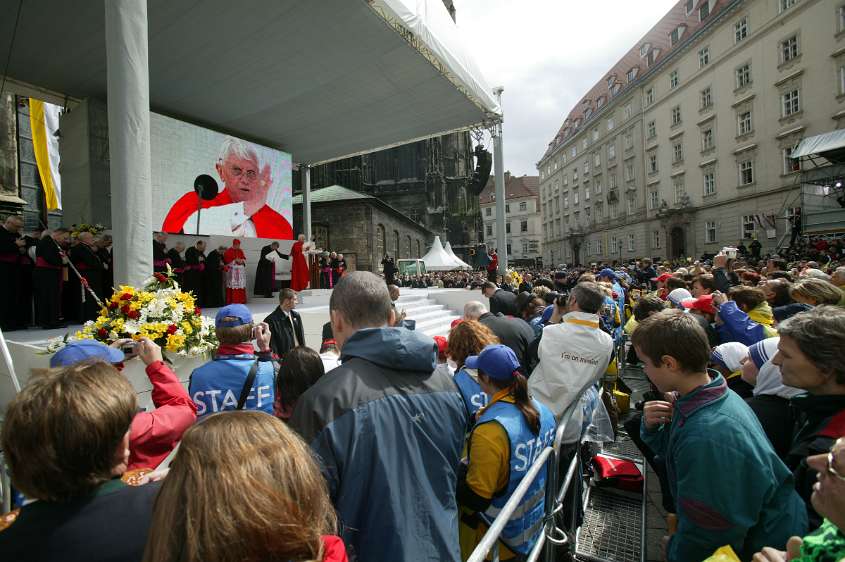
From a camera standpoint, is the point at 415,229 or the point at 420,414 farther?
the point at 415,229

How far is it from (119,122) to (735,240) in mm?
37178

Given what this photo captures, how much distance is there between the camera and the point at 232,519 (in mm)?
→ 766

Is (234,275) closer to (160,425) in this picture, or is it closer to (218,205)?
(218,205)

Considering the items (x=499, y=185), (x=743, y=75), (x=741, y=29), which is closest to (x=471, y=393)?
(x=499, y=185)

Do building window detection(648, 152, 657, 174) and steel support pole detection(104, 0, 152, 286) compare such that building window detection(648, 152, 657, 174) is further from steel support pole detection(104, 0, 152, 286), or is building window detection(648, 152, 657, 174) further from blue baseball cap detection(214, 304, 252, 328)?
blue baseball cap detection(214, 304, 252, 328)

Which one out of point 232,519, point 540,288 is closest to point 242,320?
point 232,519

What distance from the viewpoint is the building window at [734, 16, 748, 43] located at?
29.5 meters

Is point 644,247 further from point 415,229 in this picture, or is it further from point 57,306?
point 57,306

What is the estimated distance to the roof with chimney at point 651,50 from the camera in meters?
35.4

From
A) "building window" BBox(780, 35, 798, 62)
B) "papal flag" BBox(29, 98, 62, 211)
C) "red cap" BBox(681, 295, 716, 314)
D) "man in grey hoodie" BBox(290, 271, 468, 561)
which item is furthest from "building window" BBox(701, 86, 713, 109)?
"man in grey hoodie" BBox(290, 271, 468, 561)

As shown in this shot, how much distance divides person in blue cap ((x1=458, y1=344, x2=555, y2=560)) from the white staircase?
23.5 ft

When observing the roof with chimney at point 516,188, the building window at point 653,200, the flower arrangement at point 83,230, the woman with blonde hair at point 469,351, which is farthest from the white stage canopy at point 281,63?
the roof with chimney at point 516,188

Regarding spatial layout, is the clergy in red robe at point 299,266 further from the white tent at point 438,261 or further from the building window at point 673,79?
the building window at point 673,79

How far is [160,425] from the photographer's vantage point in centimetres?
209
